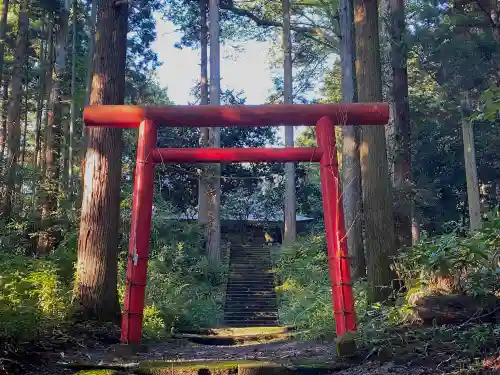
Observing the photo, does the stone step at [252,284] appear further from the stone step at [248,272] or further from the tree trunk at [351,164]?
the tree trunk at [351,164]

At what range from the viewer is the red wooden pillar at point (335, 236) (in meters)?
6.21

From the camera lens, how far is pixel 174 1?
2212 cm

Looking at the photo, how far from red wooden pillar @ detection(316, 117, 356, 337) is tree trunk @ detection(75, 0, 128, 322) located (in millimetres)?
3253

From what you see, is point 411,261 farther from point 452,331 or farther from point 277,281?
point 277,281

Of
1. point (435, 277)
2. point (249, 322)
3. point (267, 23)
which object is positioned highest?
point (267, 23)

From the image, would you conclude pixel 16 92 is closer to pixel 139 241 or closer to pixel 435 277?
pixel 139 241

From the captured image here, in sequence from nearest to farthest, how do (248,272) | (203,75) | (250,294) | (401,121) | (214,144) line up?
(401,121)
(250,294)
(214,144)
(248,272)
(203,75)

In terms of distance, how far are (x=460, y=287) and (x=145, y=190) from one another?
409 centimetres

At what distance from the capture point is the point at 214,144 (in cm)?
1917

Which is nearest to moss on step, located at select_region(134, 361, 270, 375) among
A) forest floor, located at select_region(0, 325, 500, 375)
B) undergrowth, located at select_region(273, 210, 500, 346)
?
forest floor, located at select_region(0, 325, 500, 375)

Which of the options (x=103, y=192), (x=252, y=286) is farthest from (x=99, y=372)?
(x=252, y=286)

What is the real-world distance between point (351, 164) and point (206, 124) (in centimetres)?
746

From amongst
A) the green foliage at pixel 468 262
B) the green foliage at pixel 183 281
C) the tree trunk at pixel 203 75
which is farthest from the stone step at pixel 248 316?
the green foliage at pixel 468 262

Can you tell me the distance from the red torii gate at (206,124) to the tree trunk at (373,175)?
152 cm
